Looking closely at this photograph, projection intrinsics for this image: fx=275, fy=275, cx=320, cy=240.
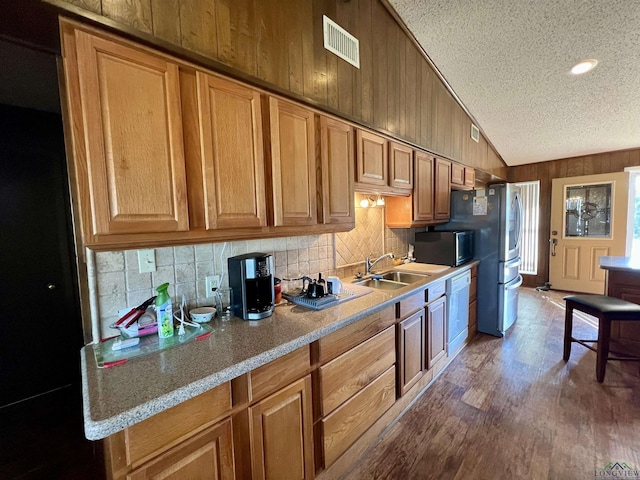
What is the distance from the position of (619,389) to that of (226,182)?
3287 millimetres

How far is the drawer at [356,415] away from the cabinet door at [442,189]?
186 cm

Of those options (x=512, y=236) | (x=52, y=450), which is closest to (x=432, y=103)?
(x=512, y=236)

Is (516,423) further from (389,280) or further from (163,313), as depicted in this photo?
(163,313)

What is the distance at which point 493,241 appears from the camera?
306 cm

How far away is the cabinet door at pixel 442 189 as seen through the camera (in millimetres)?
2969

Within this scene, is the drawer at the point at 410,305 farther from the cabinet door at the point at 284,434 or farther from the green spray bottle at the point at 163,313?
the green spray bottle at the point at 163,313

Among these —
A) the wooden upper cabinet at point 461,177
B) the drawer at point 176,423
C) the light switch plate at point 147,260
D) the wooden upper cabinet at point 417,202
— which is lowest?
the drawer at point 176,423

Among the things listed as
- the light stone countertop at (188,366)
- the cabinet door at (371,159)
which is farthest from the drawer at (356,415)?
the cabinet door at (371,159)

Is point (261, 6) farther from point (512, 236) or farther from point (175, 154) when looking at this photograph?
point (512, 236)

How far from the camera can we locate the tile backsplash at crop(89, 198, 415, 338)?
1.21m

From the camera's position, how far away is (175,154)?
1.10 metres

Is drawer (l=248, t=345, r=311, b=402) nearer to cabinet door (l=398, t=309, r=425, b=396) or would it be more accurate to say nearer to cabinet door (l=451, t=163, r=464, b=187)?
cabinet door (l=398, t=309, r=425, b=396)

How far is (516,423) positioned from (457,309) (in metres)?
1.01

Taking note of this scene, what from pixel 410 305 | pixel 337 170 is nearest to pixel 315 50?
pixel 337 170
